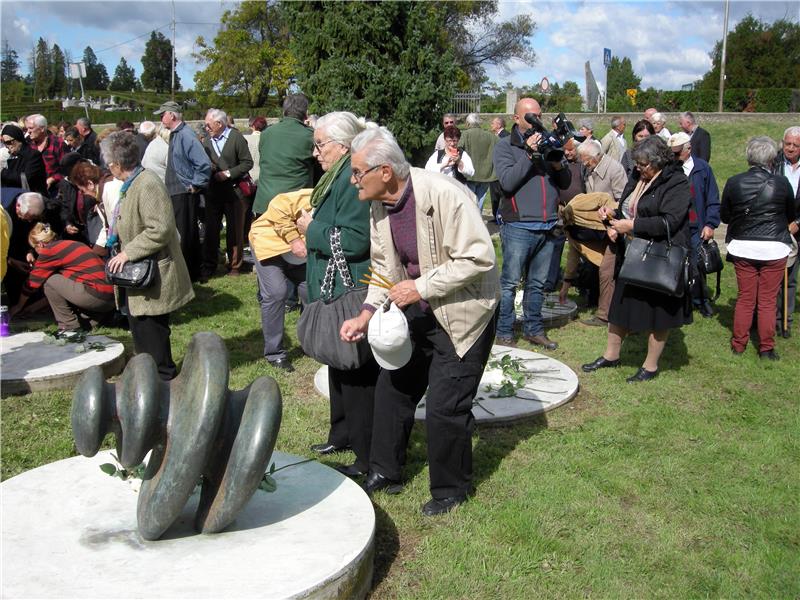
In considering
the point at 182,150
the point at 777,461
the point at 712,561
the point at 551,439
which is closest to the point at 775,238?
the point at 777,461

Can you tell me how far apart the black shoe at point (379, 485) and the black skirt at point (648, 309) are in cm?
266

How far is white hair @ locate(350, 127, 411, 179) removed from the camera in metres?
3.54

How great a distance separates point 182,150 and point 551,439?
20.0 feet

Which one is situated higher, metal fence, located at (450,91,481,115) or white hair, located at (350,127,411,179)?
metal fence, located at (450,91,481,115)

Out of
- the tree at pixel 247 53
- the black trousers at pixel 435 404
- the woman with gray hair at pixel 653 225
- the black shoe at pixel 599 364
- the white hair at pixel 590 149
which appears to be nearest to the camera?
the black trousers at pixel 435 404

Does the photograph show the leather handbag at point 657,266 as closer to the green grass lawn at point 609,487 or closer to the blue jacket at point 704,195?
the green grass lawn at point 609,487

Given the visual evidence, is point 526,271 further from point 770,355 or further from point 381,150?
point 381,150

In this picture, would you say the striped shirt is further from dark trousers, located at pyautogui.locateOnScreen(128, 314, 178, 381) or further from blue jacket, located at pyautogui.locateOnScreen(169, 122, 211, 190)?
blue jacket, located at pyautogui.locateOnScreen(169, 122, 211, 190)

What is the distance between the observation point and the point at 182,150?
9.27 meters

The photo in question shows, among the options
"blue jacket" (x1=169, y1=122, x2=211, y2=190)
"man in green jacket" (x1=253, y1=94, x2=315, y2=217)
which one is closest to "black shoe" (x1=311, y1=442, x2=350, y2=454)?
"man in green jacket" (x1=253, y1=94, x2=315, y2=217)

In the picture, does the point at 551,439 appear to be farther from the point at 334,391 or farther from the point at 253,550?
the point at 253,550

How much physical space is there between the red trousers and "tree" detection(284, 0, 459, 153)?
9.69 metres

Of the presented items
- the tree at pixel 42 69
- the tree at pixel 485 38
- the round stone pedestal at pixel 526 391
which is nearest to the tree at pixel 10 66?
the tree at pixel 42 69

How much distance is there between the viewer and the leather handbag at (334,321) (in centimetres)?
399
